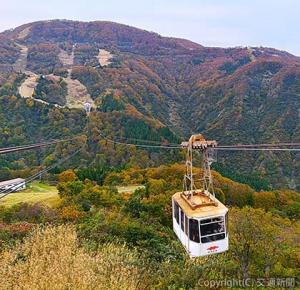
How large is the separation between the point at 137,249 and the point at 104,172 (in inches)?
1081

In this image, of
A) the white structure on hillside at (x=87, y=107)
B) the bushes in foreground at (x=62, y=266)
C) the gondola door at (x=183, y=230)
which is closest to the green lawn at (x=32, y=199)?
the bushes in foreground at (x=62, y=266)

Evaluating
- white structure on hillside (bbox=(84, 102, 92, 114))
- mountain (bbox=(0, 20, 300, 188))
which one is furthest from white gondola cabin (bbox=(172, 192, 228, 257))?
white structure on hillside (bbox=(84, 102, 92, 114))

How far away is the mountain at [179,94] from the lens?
91438mm

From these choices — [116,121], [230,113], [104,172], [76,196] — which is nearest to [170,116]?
[230,113]

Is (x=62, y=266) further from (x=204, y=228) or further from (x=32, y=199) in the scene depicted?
(x=32, y=199)

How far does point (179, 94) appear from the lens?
516 ft

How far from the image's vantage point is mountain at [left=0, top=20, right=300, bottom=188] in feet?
300

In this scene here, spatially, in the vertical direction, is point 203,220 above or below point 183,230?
above

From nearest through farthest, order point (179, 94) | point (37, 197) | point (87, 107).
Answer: point (37, 197)
point (87, 107)
point (179, 94)

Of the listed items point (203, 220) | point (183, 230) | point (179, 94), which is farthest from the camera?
point (179, 94)

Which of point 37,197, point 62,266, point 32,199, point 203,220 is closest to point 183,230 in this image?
point 203,220

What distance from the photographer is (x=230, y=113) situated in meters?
118

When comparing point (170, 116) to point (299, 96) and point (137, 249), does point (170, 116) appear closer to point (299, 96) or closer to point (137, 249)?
point (299, 96)

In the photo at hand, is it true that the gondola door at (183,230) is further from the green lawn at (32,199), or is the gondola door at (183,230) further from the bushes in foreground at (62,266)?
the green lawn at (32,199)
